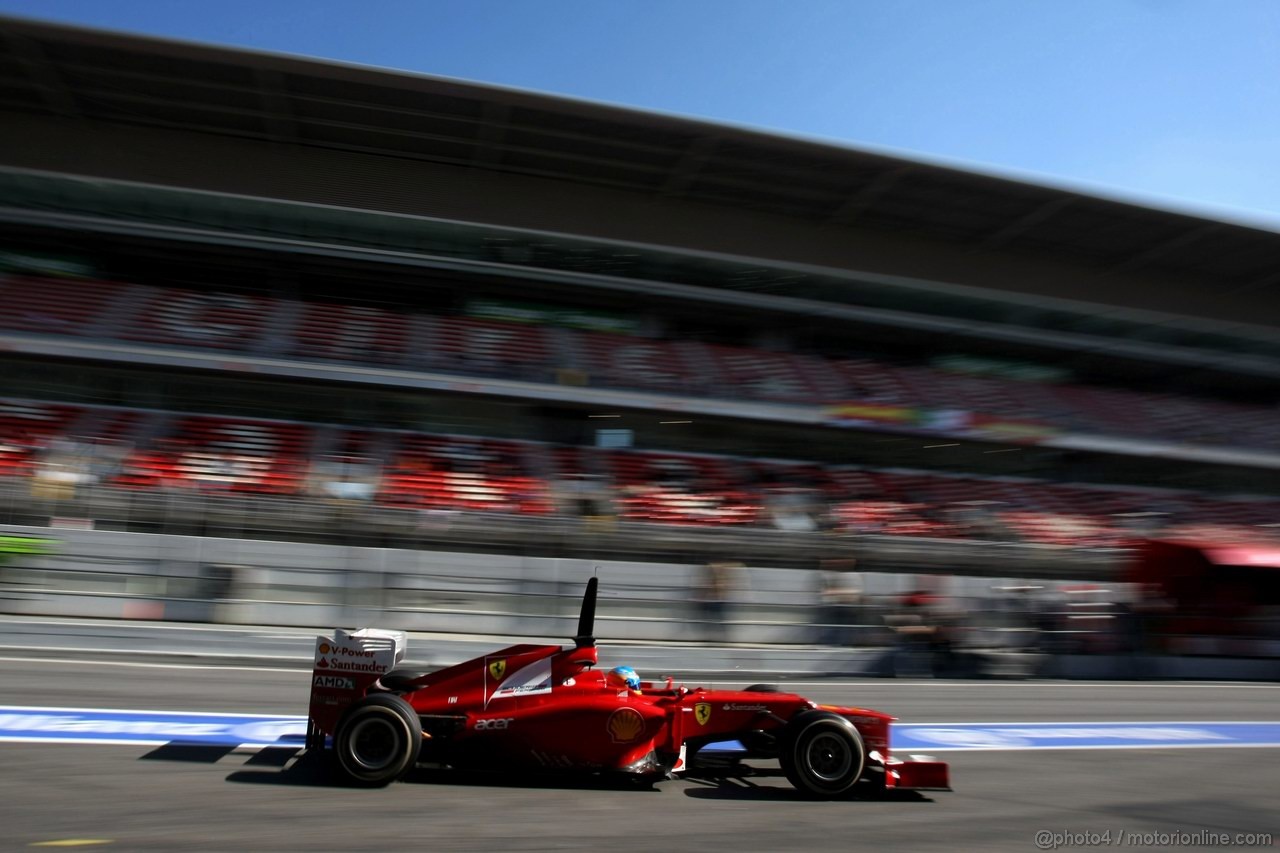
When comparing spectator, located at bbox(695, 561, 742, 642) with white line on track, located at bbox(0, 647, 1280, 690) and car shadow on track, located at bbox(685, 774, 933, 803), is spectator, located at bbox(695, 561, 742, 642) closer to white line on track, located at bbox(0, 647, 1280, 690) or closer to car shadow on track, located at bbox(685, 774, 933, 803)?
white line on track, located at bbox(0, 647, 1280, 690)

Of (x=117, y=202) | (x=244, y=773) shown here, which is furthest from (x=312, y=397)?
(x=244, y=773)

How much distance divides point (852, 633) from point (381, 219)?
47.0ft

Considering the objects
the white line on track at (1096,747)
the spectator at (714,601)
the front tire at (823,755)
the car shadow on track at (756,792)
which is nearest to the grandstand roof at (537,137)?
the spectator at (714,601)

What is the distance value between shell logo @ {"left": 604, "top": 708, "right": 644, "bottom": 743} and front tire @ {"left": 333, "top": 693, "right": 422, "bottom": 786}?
1102 mm

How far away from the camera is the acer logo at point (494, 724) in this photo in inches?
209

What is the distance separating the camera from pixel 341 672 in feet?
18.2

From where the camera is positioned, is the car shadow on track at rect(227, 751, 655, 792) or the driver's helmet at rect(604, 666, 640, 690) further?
the driver's helmet at rect(604, 666, 640, 690)

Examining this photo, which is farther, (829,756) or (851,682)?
(851,682)

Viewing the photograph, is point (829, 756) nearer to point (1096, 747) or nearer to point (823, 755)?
point (823, 755)

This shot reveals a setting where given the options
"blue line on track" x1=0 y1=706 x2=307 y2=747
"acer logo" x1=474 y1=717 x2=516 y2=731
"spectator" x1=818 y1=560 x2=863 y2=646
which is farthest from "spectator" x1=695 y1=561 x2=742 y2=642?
"acer logo" x1=474 y1=717 x2=516 y2=731

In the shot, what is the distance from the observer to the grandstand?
17.5 m

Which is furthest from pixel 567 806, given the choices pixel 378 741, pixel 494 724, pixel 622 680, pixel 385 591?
pixel 385 591

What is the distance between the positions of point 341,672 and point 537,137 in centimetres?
1791

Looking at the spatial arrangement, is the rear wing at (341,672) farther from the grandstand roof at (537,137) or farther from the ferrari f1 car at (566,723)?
the grandstand roof at (537,137)
